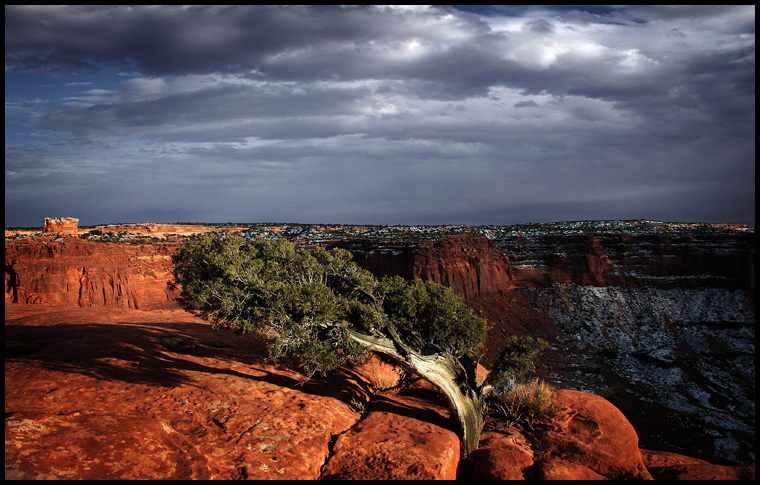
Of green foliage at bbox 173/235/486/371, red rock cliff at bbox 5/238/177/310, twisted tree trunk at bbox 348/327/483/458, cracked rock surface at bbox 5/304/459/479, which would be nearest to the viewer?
cracked rock surface at bbox 5/304/459/479

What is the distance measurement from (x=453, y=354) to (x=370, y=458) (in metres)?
6.14

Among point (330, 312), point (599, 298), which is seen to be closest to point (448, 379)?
point (330, 312)

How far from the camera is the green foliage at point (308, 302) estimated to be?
535 inches

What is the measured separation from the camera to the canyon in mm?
30859

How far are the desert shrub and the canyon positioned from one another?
12.5 meters

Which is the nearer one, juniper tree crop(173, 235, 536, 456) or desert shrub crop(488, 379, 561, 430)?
juniper tree crop(173, 235, 536, 456)

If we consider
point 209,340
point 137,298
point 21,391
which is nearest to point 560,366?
point 209,340

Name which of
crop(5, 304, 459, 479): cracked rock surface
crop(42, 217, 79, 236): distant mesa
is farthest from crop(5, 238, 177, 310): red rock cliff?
crop(5, 304, 459, 479): cracked rock surface

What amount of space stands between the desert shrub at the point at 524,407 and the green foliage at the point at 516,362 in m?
0.64

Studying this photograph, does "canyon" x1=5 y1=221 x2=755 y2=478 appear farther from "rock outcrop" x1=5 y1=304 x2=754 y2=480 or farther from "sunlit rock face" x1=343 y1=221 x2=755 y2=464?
"rock outcrop" x1=5 y1=304 x2=754 y2=480

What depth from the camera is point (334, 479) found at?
36.0ft

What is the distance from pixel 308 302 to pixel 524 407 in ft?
33.2

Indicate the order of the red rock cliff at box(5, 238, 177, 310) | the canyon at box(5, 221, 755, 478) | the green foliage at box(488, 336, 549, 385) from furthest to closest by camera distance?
the red rock cliff at box(5, 238, 177, 310), the canyon at box(5, 221, 755, 478), the green foliage at box(488, 336, 549, 385)

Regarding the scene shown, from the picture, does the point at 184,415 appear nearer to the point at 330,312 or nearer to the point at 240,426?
the point at 240,426
